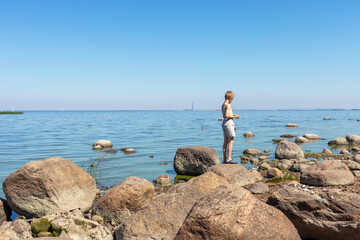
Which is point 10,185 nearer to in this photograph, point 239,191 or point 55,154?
point 239,191

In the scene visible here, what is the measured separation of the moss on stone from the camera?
5.04 metres

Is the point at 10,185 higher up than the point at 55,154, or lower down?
higher up

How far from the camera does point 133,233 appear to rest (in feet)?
15.4

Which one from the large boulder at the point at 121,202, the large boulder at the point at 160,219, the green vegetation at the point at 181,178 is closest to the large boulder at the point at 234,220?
the large boulder at the point at 160,219

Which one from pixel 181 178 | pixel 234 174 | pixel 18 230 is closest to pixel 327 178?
pixel 234 174

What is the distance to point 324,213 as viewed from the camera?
4.67m

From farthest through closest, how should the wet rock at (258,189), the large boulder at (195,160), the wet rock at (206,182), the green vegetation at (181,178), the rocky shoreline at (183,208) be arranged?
the large boulder at (195,160)
the green vegetation at (181,178)
the wet rock at (258,189)
the wet rock at (206,182)
the rocky shoreline at (183,208)

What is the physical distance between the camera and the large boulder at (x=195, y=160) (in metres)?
10.4

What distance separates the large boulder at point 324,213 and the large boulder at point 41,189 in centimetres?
440

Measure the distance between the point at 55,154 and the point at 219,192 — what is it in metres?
14.3

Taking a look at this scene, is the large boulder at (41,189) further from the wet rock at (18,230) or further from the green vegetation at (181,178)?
the green vegetation at (181,178)

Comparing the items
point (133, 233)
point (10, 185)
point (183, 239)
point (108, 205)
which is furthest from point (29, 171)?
point (183, 239)

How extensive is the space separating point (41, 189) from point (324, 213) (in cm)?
551

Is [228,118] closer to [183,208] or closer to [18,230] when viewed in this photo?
[183,208]
